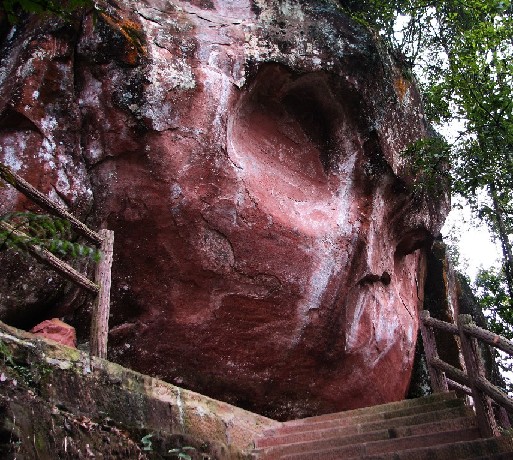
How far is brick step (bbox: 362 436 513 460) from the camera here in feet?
14.0

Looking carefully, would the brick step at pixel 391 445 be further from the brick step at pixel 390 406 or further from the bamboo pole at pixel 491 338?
the bamboo pole at pixel 491 338

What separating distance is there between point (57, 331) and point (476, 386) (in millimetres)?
4181

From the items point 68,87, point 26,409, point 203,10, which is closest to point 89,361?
point 26,409

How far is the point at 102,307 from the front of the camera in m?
4.83

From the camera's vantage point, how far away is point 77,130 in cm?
694

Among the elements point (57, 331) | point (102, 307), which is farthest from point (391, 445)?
point (57, 331)

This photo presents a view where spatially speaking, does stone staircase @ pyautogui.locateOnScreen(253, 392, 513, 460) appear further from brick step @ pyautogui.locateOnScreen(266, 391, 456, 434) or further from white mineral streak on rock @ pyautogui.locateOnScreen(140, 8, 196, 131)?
white mineral streak on rock @ pyautogui.locateOnScreen(140, 8, 196, 131)

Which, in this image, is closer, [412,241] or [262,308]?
[262,308]

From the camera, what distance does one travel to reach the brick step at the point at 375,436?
487 cm

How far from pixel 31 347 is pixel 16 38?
17.2 ft

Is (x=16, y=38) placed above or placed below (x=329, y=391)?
above

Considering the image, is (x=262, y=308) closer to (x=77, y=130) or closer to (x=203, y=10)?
(x=77, y=130)

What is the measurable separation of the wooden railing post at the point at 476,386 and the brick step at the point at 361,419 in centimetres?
29

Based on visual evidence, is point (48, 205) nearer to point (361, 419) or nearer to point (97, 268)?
point (97, 268)
